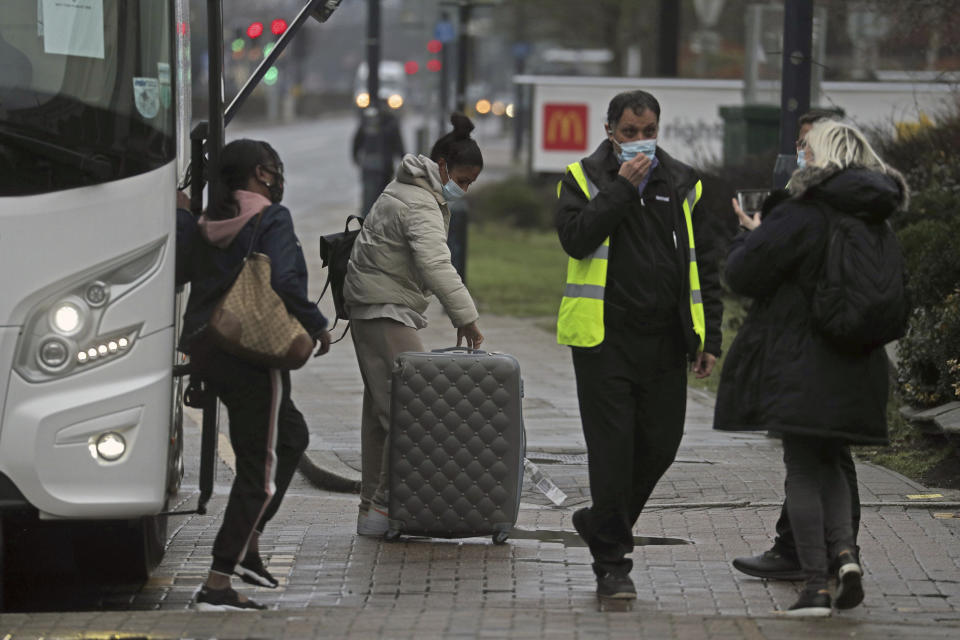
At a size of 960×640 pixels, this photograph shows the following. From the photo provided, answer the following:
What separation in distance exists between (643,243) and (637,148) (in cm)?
33

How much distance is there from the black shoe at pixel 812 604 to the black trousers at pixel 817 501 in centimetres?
4

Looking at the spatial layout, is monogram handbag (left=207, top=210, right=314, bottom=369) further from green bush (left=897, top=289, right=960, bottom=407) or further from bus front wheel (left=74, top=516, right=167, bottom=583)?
green bush (left=897, top=289, right=960, bottom=407)

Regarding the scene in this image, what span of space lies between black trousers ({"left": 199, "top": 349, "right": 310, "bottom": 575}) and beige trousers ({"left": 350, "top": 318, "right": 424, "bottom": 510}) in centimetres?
119

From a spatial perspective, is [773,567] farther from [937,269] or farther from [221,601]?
[937,269]

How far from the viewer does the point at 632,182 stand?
19.8ft

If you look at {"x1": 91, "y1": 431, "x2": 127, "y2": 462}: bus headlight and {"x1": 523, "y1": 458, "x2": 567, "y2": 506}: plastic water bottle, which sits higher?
{"x1": 91, "y1": 431, "x2": 127, "y2": 462}: bus headlight

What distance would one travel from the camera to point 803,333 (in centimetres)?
583

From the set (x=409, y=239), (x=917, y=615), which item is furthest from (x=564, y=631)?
(x=409, y=239)

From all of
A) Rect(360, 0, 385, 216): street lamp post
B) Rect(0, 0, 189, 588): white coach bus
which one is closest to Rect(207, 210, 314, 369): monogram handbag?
Rect(0, 0, 189, 588): white coach bus

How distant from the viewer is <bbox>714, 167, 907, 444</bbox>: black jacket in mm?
5785

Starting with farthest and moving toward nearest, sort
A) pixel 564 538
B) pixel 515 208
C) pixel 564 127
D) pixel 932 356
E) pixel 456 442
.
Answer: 1. pixel 515 208
2. pixel 564 127
3. pixel 932 356
4. pixel 564 538
5. pixel 456 442

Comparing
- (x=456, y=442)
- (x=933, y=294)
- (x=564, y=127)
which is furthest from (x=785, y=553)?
(x=564, y=127)

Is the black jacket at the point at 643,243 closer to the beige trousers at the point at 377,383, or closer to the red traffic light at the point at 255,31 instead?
the beige trousers at the point at 377,383

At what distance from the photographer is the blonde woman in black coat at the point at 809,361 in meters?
5.79
